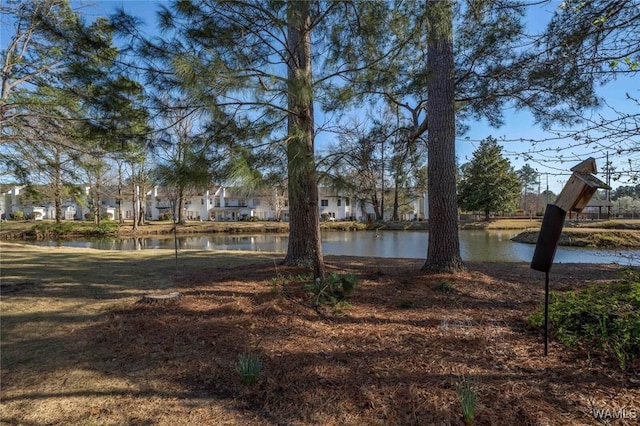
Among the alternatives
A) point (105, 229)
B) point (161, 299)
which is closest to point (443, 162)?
point (161, 299)

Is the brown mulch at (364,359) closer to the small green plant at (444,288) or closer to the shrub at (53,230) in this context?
the small green plant at (444,288)

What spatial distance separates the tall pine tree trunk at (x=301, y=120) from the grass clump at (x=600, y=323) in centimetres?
262

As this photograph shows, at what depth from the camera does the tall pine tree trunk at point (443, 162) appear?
557cm

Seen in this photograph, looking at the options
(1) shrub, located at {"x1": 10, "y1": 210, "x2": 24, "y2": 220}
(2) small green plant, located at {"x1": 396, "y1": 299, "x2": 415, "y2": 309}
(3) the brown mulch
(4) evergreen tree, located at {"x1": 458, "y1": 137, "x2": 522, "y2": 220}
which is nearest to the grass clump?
(3) the brown mulch

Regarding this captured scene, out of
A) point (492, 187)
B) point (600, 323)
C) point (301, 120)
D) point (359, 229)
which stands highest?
point (492, 187)

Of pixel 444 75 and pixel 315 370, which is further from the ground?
pixel 444 75

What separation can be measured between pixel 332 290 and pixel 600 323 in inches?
102

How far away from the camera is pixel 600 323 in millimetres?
2850

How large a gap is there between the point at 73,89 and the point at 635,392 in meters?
8.65

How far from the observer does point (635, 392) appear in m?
2.12

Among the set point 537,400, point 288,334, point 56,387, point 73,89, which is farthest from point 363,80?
point 73,89

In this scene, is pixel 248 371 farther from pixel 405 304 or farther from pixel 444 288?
pixel 444 288

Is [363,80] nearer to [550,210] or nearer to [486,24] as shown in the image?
[486,24]

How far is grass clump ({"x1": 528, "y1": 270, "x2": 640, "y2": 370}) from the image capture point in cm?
256
